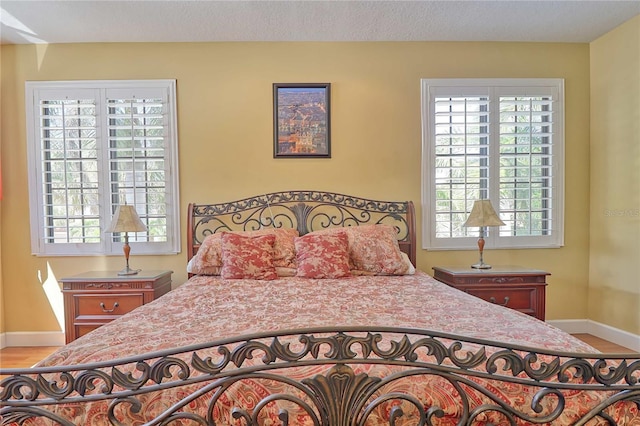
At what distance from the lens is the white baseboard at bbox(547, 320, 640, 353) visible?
128 inches

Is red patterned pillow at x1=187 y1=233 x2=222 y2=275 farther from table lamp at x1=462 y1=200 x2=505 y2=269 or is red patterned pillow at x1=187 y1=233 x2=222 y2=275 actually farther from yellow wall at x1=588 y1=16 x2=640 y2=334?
yellow wall at x1=588 y1=16 x2=640 y2=334

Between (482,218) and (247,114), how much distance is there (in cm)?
230

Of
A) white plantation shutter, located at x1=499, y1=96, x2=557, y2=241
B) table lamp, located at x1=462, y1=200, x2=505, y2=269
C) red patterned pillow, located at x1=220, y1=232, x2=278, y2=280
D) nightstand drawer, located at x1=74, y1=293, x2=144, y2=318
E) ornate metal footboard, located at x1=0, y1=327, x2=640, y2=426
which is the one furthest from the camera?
white plantation shutter, located at x1=499, y1=96, x2=557, y2=241

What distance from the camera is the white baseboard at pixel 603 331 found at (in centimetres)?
326

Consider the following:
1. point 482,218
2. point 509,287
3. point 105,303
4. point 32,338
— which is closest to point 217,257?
point 105,303

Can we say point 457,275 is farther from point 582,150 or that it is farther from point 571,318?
point 582,150

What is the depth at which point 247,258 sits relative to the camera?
2.81m

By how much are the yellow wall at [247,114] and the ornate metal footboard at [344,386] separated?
242cm

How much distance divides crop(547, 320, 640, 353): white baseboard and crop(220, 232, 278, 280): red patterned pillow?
2758 mm

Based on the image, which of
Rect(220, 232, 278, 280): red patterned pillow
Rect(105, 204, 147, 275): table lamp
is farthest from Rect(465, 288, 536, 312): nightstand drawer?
Rect(105, 204, 147, 275): table lamp

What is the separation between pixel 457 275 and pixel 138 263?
2.86 m

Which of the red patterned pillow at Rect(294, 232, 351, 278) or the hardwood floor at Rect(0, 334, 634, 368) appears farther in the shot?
the hardwood floor at Rect(0, 334, 634, 368)

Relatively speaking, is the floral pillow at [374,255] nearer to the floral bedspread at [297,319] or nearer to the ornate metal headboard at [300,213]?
the floral bedspread at [297,319]

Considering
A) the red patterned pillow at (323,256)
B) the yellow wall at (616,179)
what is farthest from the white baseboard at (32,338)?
the yellow wall at (616,179)
